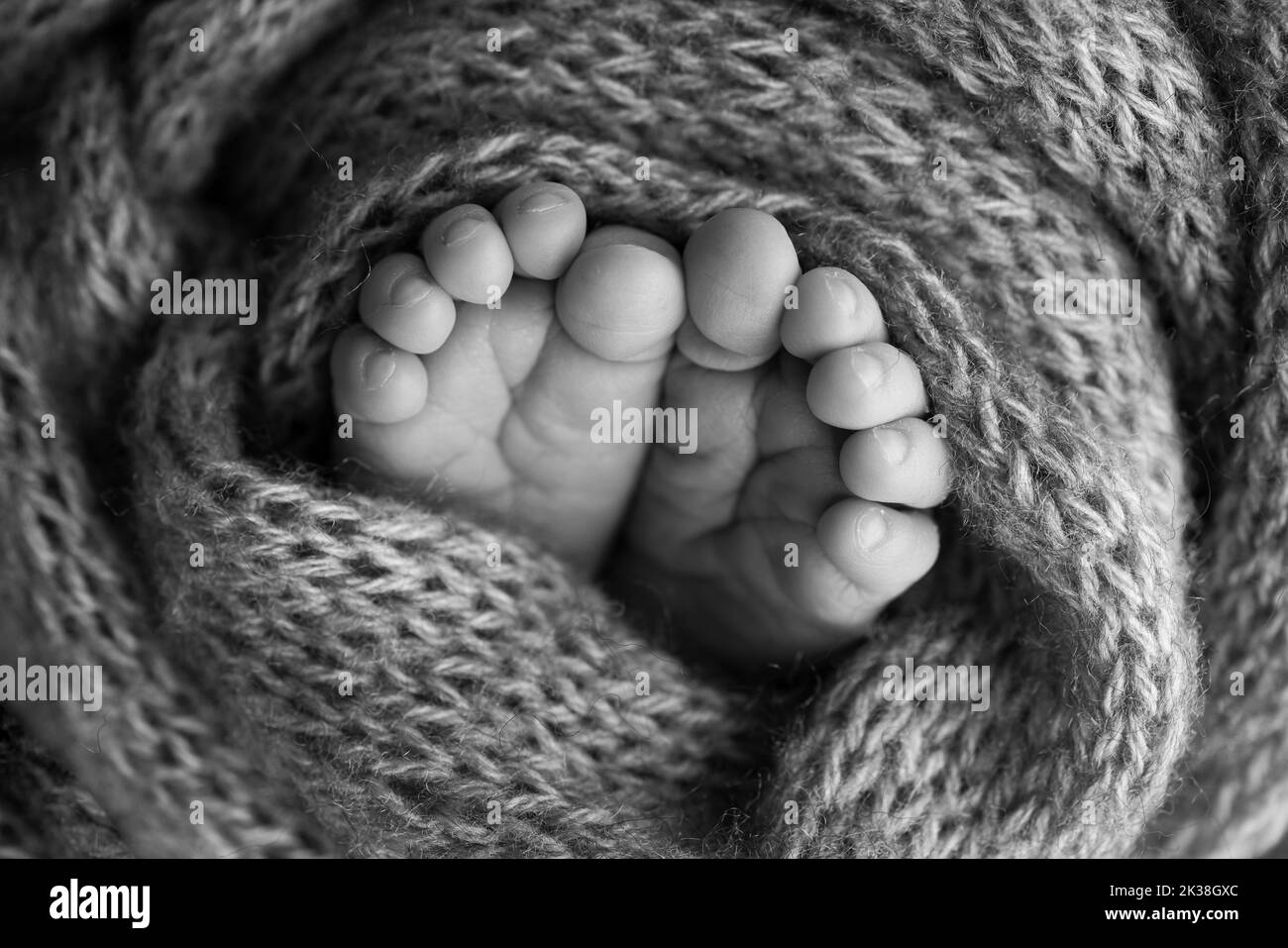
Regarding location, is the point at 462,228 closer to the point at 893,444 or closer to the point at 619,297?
the point at 619,297

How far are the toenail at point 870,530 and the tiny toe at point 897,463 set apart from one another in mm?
11

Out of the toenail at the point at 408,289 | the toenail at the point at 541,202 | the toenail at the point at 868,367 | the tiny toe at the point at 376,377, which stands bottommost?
the tiny toe at the point at 376,377

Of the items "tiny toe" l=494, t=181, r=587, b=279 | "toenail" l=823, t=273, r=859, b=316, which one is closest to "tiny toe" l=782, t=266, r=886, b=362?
"toenail" l=823, t=273, r=859, b=316

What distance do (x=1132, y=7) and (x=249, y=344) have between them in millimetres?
593

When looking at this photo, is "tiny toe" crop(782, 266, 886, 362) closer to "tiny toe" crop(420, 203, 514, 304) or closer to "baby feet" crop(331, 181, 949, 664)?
"baby feet" crop(331, 181, 949, 664)

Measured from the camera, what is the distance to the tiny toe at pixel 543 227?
2.04 ft

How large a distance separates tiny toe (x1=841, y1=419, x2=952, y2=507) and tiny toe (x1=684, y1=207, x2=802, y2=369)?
81mm

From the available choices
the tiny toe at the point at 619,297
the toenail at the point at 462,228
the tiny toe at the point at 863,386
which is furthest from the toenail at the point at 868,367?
the toenail at the point at 462,228

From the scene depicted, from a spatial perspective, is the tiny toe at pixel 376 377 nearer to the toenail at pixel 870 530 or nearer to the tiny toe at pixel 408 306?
the tiny toe at pixel 408 306

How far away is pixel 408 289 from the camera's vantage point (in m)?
0.63

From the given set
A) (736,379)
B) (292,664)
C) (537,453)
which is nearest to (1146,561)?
(736,379)

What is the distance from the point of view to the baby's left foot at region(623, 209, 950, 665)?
618 mm

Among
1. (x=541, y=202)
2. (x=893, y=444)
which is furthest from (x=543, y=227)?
(x=893, y=444)
